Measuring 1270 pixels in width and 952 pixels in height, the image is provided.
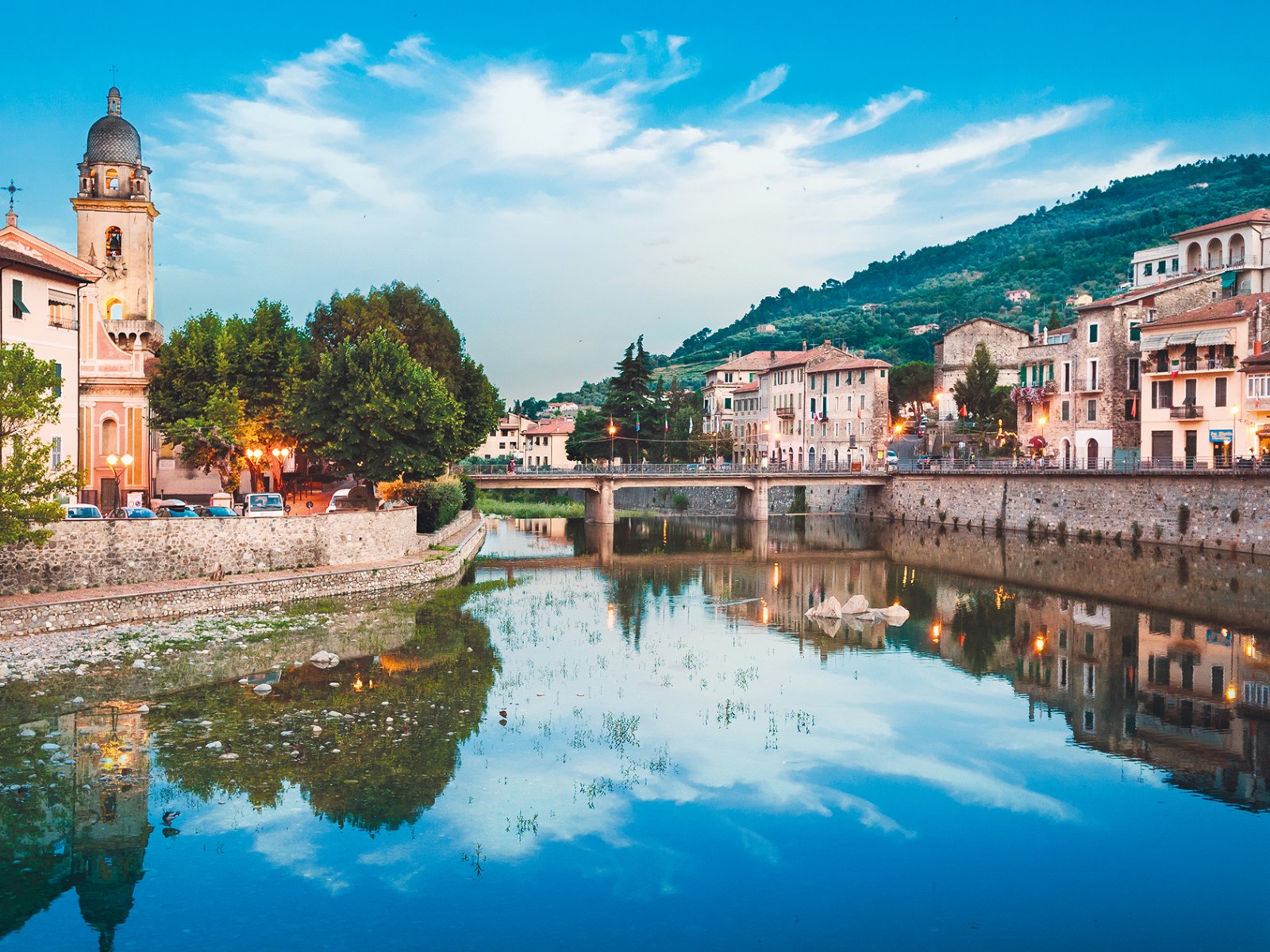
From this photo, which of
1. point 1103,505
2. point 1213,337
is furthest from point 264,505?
point 1213,337

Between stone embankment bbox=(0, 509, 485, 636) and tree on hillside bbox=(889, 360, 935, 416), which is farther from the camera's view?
tree on hillside bbox=(889, 360, 935, 416)

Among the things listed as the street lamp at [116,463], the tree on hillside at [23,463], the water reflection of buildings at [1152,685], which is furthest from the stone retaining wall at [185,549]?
the water reflection of buildings at [1152,685]

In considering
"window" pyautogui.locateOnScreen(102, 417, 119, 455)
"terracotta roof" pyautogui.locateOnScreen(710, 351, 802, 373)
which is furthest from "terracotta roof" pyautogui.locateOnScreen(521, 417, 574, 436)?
"window" pyautogui.locateOnScreen(102, 417, 119, 455)

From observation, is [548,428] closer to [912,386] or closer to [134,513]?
[912,386]

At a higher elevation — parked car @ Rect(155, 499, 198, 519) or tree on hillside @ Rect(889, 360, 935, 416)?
tree on hillside @ Rect(889, 360, 935, 416)

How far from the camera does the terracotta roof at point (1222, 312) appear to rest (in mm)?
55156

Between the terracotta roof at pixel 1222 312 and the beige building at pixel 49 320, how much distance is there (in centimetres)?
5295

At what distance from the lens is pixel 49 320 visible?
130 feet

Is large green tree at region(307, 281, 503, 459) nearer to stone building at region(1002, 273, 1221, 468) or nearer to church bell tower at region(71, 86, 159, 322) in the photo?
church bell tower at region(71, 86, 159, 322)

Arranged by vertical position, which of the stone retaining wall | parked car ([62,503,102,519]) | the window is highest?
the window

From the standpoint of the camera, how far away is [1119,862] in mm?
16547

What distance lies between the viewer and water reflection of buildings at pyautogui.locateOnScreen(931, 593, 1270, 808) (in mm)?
21641

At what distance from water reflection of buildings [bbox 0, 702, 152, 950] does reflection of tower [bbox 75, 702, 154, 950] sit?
0.01 meters

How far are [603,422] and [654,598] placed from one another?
57.9 meters
